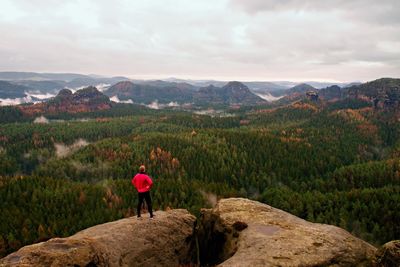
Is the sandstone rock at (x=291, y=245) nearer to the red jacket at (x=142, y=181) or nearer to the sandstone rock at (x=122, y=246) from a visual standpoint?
the sandstone rock at (x=122, y=246)

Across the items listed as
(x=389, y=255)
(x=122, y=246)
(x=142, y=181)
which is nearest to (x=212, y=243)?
(x=122, y=246)

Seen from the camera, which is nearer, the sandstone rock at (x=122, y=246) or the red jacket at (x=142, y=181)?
the sandstone rock at (x=122, y=246)

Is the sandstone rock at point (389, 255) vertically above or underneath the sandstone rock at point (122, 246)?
above

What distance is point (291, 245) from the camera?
34469 mm

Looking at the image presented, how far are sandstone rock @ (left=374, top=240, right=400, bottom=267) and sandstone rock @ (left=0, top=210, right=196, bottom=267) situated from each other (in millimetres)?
23752

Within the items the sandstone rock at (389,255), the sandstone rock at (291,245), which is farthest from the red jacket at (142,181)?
the sandstone rock at (389,255)

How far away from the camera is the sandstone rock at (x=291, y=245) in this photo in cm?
3238

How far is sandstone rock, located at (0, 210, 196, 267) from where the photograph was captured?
28.6 metres

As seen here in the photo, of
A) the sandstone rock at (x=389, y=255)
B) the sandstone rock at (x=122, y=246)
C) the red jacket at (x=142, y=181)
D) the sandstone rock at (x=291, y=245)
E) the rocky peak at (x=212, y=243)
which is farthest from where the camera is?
the red jacket at (x=142, y=181)

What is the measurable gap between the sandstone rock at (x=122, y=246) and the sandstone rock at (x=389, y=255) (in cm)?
2375

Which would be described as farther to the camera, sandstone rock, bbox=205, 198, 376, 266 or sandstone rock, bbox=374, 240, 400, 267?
sandstone rock, bbox=205, 198, 376, 266

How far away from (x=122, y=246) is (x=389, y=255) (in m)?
25.8

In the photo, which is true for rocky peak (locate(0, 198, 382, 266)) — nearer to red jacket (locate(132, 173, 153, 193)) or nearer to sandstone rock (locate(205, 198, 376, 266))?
sandstone rock (locate(205, 198, 376, 266))

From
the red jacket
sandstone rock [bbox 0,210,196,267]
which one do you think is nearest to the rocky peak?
sandstone rock [bbox 0,210,196,267]
